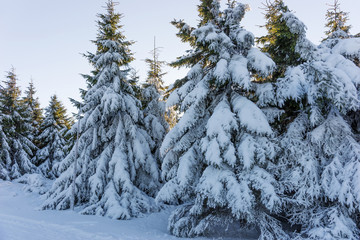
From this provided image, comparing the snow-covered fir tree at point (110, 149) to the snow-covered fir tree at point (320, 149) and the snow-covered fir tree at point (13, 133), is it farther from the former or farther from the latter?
the snow-covered fir tree at point (13, 133)

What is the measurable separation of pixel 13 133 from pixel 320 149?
26961 mm

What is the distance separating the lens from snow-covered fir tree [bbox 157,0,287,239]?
8.27m

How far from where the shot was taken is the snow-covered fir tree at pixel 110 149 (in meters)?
13.9

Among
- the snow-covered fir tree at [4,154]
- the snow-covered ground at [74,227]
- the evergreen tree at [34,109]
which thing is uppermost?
the evergreen tree at [34,109]

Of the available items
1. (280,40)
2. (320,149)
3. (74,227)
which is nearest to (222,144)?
(320,149)

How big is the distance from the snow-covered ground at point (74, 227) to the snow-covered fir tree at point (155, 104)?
5625 millimetres

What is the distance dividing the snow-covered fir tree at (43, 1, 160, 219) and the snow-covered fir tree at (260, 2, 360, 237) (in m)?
8.78

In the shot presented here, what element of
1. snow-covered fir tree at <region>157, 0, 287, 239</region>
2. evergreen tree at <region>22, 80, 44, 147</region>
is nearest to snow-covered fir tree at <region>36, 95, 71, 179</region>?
evergreen tree at <region>22, 80, 44, 147</region>

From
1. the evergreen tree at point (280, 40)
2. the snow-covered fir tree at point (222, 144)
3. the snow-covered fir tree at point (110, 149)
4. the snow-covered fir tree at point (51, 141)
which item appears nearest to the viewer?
the snow-covered fir tree at point (222, 144)

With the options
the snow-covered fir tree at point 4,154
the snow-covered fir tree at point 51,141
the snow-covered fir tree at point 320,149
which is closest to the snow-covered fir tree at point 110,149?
the snow-covered fir tree at point 320,149

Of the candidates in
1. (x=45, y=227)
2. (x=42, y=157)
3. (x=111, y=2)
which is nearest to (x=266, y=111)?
(x=45, y=227)

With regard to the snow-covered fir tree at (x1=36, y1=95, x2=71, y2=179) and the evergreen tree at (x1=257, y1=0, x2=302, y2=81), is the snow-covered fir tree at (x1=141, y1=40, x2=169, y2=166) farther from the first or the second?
the snow-covered fir tree at (x1=36, y1=95, x2=71, y2=179)

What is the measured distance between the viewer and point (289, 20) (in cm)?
941

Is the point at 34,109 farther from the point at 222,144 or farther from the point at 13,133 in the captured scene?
the point at 222,144
